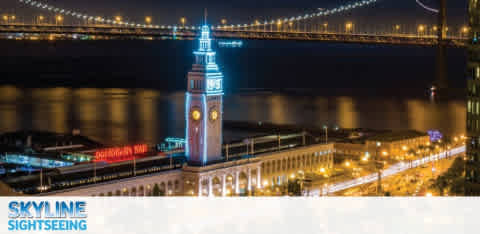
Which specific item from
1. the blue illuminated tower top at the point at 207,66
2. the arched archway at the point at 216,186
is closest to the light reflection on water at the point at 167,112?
the blue illuminated tower top at the point at 207,66

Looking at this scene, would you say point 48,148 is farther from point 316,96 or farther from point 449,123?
point 316,96

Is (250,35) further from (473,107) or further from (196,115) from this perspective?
(473,107)

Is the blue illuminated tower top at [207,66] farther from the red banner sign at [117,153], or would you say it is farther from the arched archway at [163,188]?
the arched archway at [163,188]

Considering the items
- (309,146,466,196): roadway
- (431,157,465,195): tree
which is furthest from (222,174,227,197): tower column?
→ (431,157,465,195): tree

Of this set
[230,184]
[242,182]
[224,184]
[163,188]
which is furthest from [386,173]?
[163,188]
